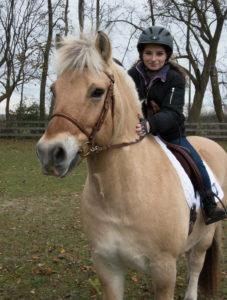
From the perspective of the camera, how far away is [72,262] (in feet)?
15.9

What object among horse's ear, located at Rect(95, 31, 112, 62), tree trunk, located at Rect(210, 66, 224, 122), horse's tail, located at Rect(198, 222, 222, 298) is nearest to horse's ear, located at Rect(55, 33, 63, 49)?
horse's ear, located at Rect(95, 31, 112, 62)

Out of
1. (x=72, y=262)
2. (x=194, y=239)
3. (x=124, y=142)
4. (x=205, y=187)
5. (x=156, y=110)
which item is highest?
(x=156, y=110)

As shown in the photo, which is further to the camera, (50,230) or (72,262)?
(50,230)

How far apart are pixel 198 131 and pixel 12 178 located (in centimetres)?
1272

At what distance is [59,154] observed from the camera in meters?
1.93

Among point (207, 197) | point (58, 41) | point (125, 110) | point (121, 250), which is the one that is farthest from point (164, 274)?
point (58, 41)

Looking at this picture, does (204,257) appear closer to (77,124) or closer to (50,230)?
(77,124)

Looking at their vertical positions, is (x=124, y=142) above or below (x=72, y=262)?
above

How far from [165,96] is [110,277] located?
1730mm

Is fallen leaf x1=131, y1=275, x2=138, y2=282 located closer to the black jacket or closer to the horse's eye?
the black jacket

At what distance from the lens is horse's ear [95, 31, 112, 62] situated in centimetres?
217

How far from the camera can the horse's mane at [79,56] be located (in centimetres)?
213

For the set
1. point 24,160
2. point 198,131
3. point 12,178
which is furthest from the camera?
point 198,131

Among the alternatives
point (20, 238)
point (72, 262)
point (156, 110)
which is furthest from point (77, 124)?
point (20, 238)
